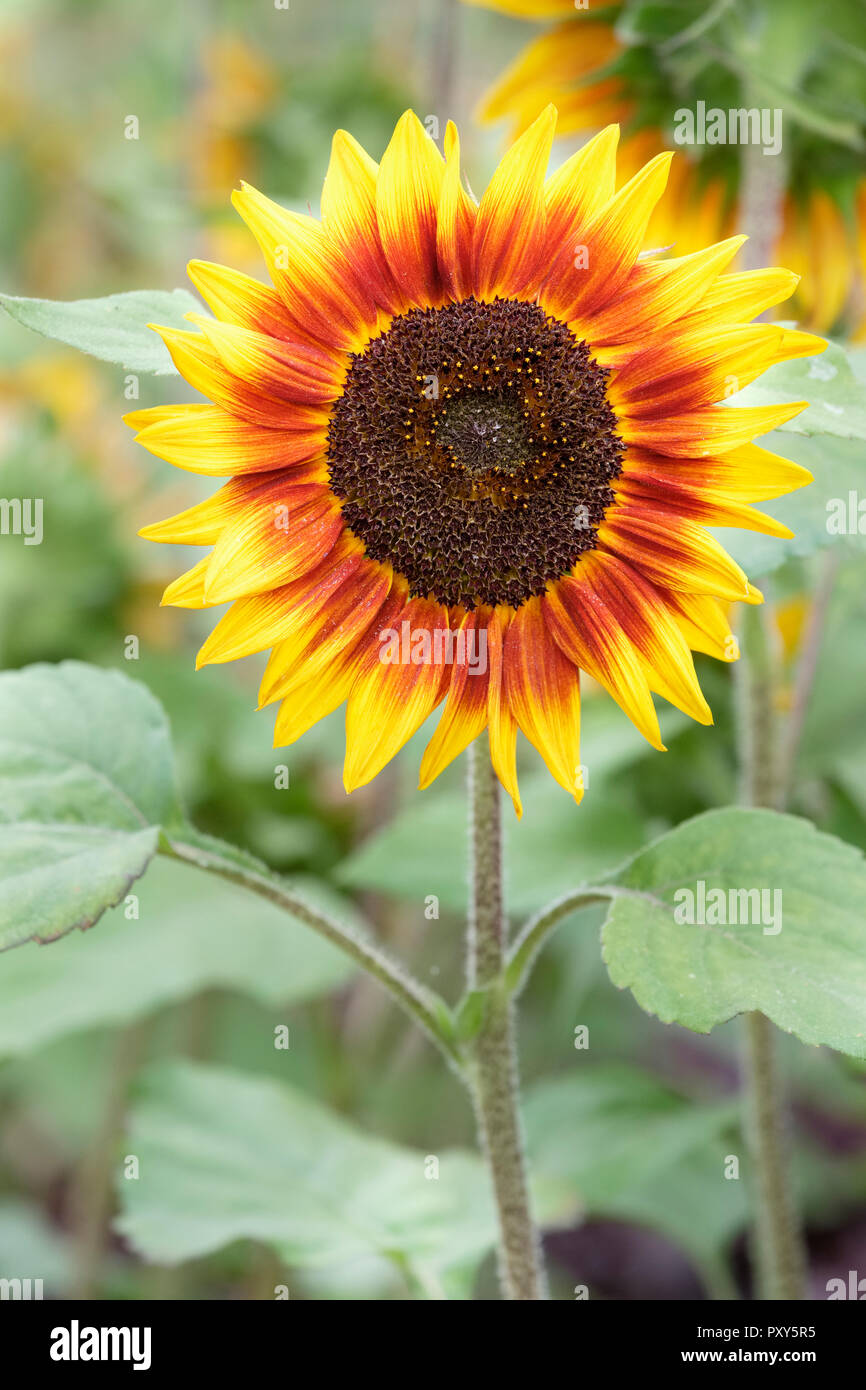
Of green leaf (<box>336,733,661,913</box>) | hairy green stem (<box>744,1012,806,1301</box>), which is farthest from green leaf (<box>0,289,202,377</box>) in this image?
Result: hairy green stem (<box>744,1012,806,1301</box>)

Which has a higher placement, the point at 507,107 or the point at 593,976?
the point at 507,107

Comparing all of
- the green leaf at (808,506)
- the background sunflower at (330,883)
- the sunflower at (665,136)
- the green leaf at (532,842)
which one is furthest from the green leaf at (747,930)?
the sunflower at (665,136)

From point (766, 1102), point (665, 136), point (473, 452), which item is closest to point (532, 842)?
point (766, 1102)

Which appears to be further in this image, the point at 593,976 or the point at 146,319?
the point at 593,976

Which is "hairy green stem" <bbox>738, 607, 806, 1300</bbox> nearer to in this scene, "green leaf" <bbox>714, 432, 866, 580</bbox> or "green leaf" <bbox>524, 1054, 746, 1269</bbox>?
"green leaf" <bbox>524, 1054, 746, 1269</bbox>

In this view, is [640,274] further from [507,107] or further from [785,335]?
[507,107]

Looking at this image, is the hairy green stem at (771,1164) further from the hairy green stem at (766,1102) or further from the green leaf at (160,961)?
the green leaf at (160,961)

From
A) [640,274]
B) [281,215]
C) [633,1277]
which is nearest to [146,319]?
[281,215]
